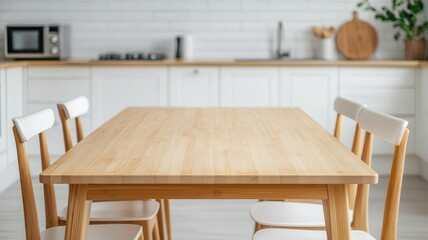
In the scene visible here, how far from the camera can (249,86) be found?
19.4 ft

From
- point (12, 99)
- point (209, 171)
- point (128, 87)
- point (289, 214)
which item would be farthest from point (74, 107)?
point (128, 87)

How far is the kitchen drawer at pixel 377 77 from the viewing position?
5812mm

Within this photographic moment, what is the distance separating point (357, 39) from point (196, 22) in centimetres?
142

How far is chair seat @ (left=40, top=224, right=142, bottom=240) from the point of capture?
2.46 m

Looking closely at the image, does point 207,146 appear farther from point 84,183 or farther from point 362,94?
point 362,94

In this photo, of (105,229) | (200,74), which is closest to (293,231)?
(105,229)

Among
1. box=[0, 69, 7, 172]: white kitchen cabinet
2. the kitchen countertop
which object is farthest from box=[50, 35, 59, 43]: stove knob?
box=[0, 69, 7, 172]: white kitchen cabinet

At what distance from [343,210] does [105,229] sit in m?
0.88

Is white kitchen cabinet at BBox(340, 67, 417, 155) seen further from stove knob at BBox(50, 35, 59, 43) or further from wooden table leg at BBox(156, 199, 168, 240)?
wooden table leg at BBox(156, 199, 168, 240)

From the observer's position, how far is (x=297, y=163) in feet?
7.15

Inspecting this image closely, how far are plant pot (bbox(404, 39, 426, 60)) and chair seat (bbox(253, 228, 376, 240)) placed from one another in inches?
150

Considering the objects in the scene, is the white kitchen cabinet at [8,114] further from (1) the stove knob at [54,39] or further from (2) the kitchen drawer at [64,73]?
(1) the stove knob at [54,39]

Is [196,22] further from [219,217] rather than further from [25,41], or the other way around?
[219,217]

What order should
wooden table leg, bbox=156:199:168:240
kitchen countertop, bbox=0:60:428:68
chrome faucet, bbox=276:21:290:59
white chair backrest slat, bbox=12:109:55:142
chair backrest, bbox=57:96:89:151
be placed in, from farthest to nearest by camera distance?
chrome faucet, bbox=276:21:290:59 → kitchen countertop, bbox=0:60:428:68 → wooden table leg, bbox=156:199:168:240 → chair backrest, bbox=57:96:89:151 → white chair backrest slat, bbox=12:109:55:142
